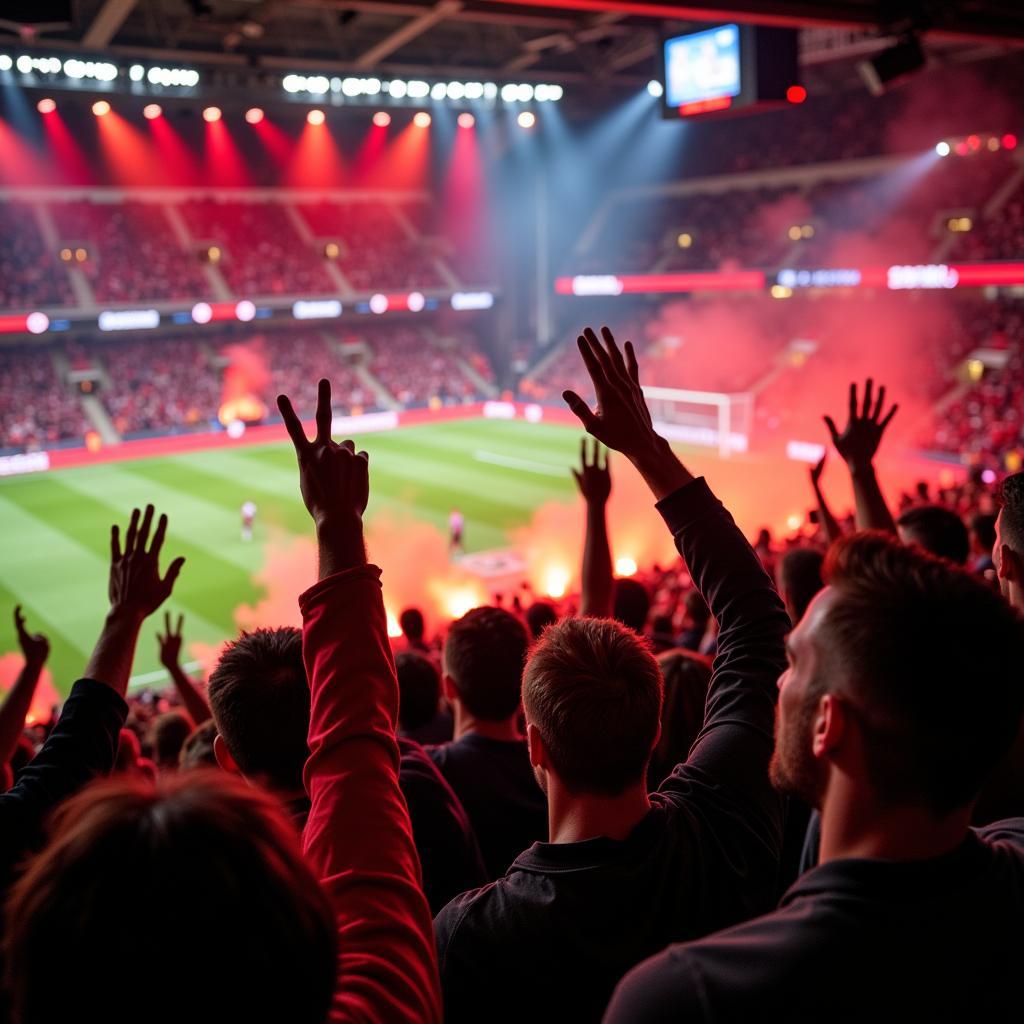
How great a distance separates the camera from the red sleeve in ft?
5.08

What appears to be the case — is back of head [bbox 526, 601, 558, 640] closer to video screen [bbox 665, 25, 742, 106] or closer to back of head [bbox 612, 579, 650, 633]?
back of head [bbox 612, 579, 650, 633]

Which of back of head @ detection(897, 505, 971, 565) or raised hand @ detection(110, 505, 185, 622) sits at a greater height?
raised hand @ detection(110, 505, 185, 622)

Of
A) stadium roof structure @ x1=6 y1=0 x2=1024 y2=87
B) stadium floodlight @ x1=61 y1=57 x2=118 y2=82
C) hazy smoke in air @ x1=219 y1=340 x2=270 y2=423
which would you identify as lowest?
A: hazy smoke in air @ x1=219 y1=340 x2=270 y2=423

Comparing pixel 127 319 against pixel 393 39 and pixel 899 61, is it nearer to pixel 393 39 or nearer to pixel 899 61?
pixel 393 39

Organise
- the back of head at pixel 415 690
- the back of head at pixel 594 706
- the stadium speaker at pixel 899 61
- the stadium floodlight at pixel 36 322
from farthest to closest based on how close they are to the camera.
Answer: the stadium floodlight at pixel 36 322, the stadium speaker at pixel 899 61, the back of head at pixel 415 690, the back of head at pixel 594 706

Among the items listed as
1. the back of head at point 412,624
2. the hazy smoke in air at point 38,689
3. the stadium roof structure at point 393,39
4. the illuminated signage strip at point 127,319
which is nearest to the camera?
the back of head at point 412,624

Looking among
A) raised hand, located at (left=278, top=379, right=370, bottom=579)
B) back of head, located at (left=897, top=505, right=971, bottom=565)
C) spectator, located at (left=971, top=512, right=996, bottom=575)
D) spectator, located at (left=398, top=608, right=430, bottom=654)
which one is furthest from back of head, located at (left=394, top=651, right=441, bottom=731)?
spectator, located at (left=971, top=512, right=996, bottom=575)

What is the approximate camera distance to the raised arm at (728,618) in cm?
241

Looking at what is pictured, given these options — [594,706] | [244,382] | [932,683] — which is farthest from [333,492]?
[244,382]

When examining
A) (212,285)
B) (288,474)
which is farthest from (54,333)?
(288,474)

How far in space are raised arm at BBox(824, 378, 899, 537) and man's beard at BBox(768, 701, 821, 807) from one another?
125 inches

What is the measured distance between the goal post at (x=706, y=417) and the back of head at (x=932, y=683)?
29.4m

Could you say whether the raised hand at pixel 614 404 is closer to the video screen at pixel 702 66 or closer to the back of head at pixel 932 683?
the back of head at pixel 932 683

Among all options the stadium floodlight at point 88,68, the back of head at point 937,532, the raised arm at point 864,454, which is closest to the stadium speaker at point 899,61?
the back of head at point 937,532
